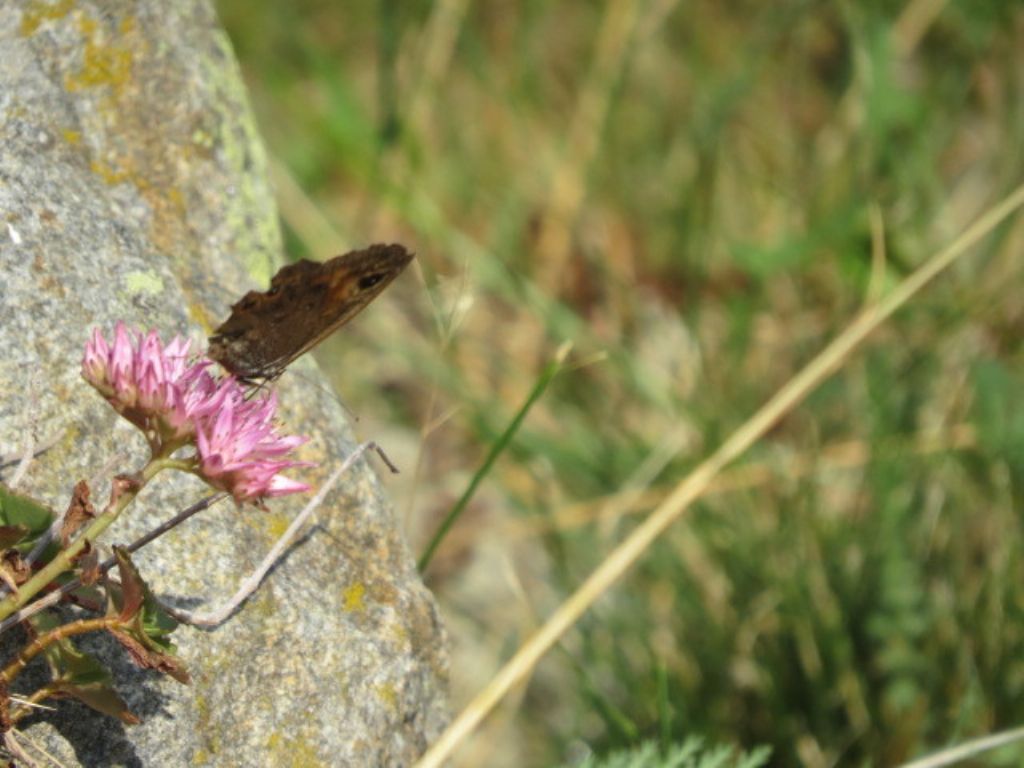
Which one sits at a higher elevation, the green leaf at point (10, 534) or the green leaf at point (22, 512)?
the green leaf at point (22, 512)

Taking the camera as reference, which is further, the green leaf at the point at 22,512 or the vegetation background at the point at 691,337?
the vegetation background at the point at 691,337

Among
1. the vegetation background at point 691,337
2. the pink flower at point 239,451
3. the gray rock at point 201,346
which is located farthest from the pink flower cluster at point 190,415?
the vegetation background at point 691,337

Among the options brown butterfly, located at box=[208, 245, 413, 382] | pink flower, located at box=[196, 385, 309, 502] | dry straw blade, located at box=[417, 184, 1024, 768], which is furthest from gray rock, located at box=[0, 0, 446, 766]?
pink flower, located at box=[196, 385, 309, 502]

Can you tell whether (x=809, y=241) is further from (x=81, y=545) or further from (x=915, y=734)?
(x=81, y=545)

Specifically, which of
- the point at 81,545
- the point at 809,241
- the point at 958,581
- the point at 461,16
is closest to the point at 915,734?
the point at 958,581

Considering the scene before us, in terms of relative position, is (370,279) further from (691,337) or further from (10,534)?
(691,337)

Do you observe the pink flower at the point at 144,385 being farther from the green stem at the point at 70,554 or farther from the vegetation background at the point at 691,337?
the vegetation background at the point at 691,337

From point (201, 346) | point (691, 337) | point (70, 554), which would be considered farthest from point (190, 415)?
point (691, 337)
